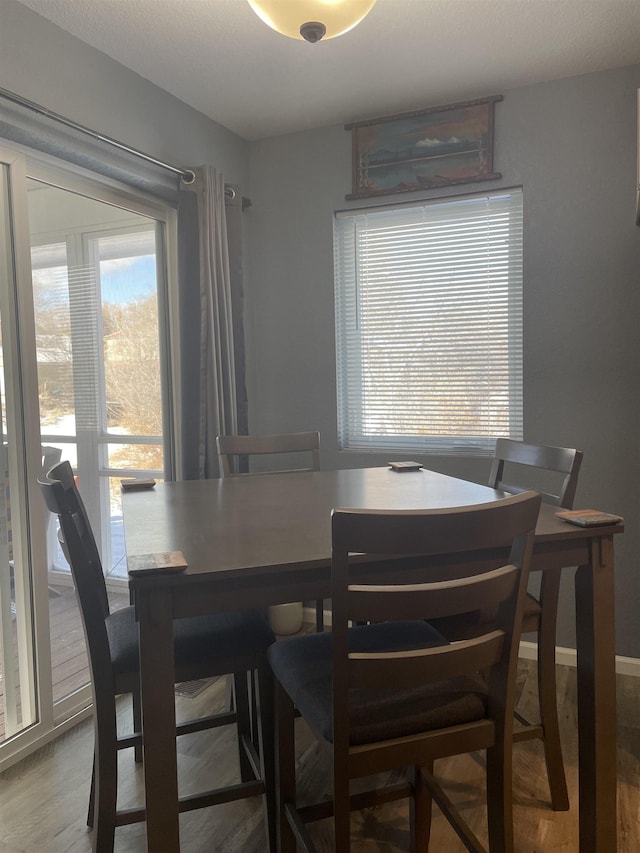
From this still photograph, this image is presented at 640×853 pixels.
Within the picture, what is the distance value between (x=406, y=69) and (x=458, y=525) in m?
2.24

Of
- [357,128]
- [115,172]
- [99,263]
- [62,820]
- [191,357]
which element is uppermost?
[357,128]

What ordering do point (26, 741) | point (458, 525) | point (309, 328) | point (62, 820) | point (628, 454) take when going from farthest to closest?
point (309, 328) < point (628, 454) < point (26, 741) < point (62, 820) < point (458, 525)

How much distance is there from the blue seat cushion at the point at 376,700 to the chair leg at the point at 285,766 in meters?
0.09

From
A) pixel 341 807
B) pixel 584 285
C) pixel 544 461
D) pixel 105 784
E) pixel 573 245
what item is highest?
pixel 573 245

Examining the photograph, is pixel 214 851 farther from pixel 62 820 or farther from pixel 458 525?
pixel 458 525

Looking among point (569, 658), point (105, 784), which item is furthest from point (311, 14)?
point (569, 658)

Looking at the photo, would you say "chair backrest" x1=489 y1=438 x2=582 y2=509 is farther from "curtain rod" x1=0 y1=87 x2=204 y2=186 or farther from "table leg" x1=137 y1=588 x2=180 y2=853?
"curtain rod" x1=0 y1=87 x2=204 y2=186

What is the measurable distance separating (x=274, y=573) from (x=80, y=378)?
160 cm

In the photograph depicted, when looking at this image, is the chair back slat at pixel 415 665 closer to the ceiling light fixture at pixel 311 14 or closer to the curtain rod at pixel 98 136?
the ceiling light fixture at pixel 311 14

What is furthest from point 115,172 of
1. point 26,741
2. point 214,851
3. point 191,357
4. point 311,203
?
point 214,851

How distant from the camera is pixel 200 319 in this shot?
2.79m

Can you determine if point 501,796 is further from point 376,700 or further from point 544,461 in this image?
point 544,461

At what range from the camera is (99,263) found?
8.55 feet

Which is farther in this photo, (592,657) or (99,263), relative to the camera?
(99,263)
